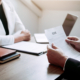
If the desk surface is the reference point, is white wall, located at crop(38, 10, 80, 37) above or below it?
above

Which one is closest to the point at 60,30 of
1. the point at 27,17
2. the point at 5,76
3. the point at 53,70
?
the point at 53,70

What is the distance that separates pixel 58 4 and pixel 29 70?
1.49 metres

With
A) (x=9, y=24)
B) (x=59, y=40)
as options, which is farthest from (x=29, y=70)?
(x=9, y=24)

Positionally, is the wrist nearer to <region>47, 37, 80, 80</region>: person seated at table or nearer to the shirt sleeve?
<region>47, 37, 80, 80</region>: person seated at table

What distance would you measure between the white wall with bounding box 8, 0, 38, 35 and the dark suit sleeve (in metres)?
1.46

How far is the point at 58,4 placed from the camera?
195cm

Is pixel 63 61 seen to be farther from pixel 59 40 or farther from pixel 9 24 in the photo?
pixel 9 24

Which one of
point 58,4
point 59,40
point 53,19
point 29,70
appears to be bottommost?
point 29,70

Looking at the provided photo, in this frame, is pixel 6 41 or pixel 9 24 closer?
pixel 6 41

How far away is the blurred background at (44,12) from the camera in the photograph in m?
1.86

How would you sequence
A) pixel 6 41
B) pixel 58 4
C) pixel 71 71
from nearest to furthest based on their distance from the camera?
pixel 71 71
pixel 6 41
pixel 58 4

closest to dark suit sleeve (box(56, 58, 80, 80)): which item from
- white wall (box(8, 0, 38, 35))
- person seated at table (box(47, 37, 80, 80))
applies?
person seated at table (box(47, 37, 80, 80))

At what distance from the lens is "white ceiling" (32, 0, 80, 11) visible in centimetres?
179

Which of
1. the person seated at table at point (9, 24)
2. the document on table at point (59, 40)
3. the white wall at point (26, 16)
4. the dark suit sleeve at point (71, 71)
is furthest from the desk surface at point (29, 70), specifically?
the white wall at point (26, 16)
